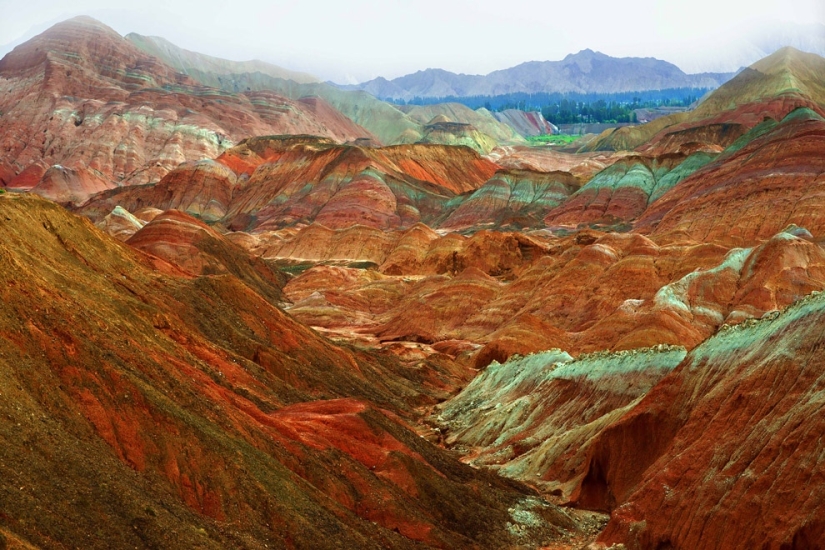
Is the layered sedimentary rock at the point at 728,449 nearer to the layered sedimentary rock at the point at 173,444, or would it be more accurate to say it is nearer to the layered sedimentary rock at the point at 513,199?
the layered sedimentary rock at the point at 173,444

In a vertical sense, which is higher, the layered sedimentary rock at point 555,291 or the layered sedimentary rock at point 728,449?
the layered sedimentary rock at point 728,449

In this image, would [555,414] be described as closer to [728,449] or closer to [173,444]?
[728,449]

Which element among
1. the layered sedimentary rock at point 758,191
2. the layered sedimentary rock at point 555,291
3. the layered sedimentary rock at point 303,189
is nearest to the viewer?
the layered sedimentary rock at point 555,291

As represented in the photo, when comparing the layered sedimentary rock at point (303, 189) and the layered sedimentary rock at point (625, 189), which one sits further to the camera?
the layered sedimentary rock at point (303, 189)

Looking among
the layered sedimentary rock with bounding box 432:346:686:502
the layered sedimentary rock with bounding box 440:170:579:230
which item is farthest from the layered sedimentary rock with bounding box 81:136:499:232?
the layered sedimentary rock with bounding box 432:346:686:502

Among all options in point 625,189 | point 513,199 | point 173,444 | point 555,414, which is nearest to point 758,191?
point 625,189

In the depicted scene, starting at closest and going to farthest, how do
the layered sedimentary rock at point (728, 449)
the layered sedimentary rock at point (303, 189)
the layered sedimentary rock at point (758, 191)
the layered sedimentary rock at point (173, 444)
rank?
the layered sedimentary rock at point (173, 444) < the layered sedimentary rock at point (728, 449) < the layered sedimentary rock at point (758, 191) < the layered sedimentary rock at point (303, 189)

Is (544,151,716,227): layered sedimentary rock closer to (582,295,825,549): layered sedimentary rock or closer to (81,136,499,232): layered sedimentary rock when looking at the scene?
(81,136,499,232): layered sedimentary rock

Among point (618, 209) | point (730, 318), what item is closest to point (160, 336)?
point (730, 318)

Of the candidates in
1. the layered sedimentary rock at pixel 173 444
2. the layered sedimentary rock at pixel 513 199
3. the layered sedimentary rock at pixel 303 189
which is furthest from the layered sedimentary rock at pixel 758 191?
the layered sedimentary rock at pixel 173 444

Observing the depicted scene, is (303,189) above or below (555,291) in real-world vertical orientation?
above

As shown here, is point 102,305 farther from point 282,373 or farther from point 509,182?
point 509,182
